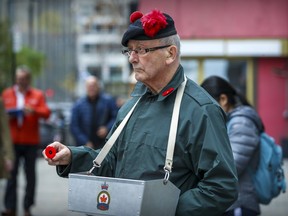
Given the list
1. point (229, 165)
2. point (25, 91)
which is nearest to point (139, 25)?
point (229, 165)

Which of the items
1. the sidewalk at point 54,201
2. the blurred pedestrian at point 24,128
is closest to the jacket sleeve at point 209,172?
the sidewalk at point 54,201

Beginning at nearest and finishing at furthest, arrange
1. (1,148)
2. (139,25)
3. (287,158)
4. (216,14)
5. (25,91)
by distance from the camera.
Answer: (139,25) → (1,148) → (25,91) → (216,14) → (287,158)

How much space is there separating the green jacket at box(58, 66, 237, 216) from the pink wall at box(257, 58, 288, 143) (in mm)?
11843

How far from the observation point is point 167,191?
2678 millimetres

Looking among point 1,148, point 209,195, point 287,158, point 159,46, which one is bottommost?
point 287,158

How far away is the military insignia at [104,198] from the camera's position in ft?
8.75

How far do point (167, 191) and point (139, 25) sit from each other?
0.73 metres

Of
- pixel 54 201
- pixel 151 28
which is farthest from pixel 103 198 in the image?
pixel 54 201

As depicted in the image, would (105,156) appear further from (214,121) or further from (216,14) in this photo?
(216,14)

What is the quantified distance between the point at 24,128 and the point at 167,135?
19.0 ft

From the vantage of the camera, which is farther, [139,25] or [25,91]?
[25,91]

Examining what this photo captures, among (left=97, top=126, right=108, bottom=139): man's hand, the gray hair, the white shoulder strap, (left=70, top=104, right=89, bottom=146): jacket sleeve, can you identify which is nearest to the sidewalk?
(left=70, top=104, right=89, bottom=146): jacket sleeve

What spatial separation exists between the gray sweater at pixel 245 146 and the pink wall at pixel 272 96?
33.5ft

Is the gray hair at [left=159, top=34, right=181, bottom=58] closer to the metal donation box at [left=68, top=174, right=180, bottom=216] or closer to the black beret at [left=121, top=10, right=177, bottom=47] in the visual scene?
the black beret at [left=121, top=10, right=177, bottom=47]
